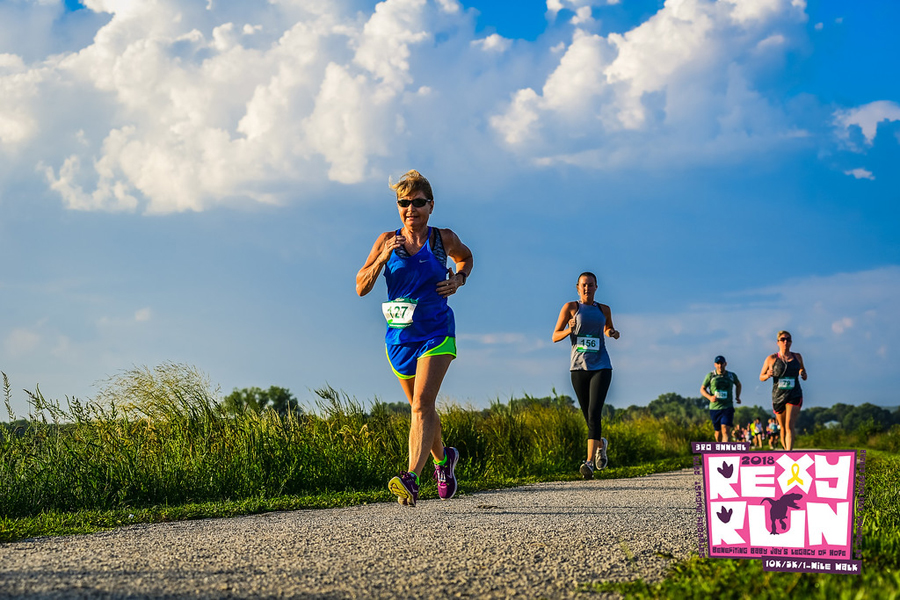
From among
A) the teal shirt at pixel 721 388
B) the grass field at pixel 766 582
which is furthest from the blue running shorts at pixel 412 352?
the teal shirt at pixel 721 388

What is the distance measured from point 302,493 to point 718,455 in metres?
5.63

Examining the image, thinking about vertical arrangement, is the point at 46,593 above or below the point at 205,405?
below

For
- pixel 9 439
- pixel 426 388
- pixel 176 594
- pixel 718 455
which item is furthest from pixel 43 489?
pixel 718 455

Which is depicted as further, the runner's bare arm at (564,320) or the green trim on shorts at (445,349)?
the runner's bare arm at (564,320)

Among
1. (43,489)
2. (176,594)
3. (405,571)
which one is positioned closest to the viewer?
(176,594)

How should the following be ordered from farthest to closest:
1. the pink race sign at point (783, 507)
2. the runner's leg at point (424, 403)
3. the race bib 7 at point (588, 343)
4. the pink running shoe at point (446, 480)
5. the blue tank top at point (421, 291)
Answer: the race bib 7 at point (588, 343)
the pink running shoe at point (446, 480)
the blue tank top at point (421, 291)
the runner's leg at point (424, 403)
the pink race sign at point (783, 507)

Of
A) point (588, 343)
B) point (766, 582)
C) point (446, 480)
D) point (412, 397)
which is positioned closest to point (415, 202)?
point (412, 397)

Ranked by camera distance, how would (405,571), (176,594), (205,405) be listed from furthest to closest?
(205,405) < (405,571) < (176,594)

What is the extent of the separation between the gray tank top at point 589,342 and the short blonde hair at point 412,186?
4535 millimetres

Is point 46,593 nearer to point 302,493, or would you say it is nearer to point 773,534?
point 773,534

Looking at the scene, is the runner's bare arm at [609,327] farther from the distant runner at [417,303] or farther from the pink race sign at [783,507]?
the pink race sign at [783,507]

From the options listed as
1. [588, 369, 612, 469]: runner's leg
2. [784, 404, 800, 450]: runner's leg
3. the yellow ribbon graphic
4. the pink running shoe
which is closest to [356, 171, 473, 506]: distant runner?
the pink running shoe

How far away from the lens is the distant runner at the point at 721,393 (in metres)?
16.7

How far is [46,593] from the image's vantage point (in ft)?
11.0
